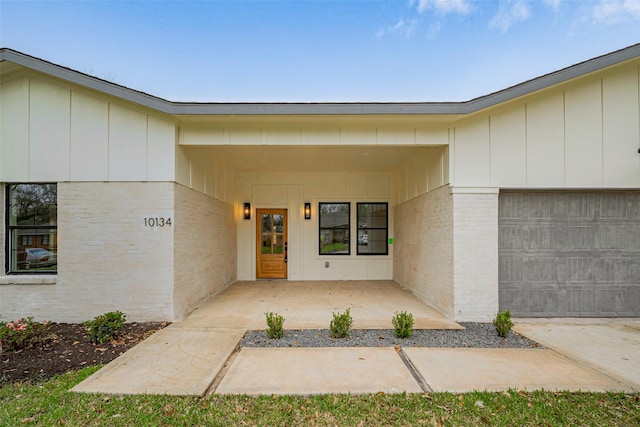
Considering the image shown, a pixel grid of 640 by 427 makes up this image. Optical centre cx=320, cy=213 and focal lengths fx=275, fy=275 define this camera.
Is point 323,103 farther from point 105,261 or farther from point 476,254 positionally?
point 105,261

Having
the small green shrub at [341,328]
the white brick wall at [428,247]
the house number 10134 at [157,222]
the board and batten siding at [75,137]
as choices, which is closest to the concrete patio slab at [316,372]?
the small green shrub at [341,328]

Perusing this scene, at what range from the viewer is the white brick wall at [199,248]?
16.4ft

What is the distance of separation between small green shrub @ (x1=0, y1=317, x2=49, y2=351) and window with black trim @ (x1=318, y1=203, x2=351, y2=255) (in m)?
6.21

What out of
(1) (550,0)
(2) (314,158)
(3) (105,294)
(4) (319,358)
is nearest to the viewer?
(4) (319,358)

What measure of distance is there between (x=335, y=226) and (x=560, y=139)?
559cm

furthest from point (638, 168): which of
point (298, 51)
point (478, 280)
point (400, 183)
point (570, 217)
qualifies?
A: point (298, 51)

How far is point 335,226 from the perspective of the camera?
8617 mm

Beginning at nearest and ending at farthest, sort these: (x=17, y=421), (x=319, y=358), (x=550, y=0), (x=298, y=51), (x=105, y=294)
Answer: (x=17, y=421), (x=319, y=358), (x=105, y=294), (x=550, y=0), (x=298, y=51)

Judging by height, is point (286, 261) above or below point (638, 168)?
below

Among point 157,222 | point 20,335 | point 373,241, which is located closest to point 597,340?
point 373,241

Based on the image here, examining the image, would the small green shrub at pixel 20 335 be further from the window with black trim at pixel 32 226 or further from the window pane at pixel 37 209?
the window pane at pixel 37 209

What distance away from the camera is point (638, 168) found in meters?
4.82

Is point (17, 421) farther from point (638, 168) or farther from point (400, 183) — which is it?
point (638, 168)

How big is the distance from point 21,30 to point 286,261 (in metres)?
10.6
